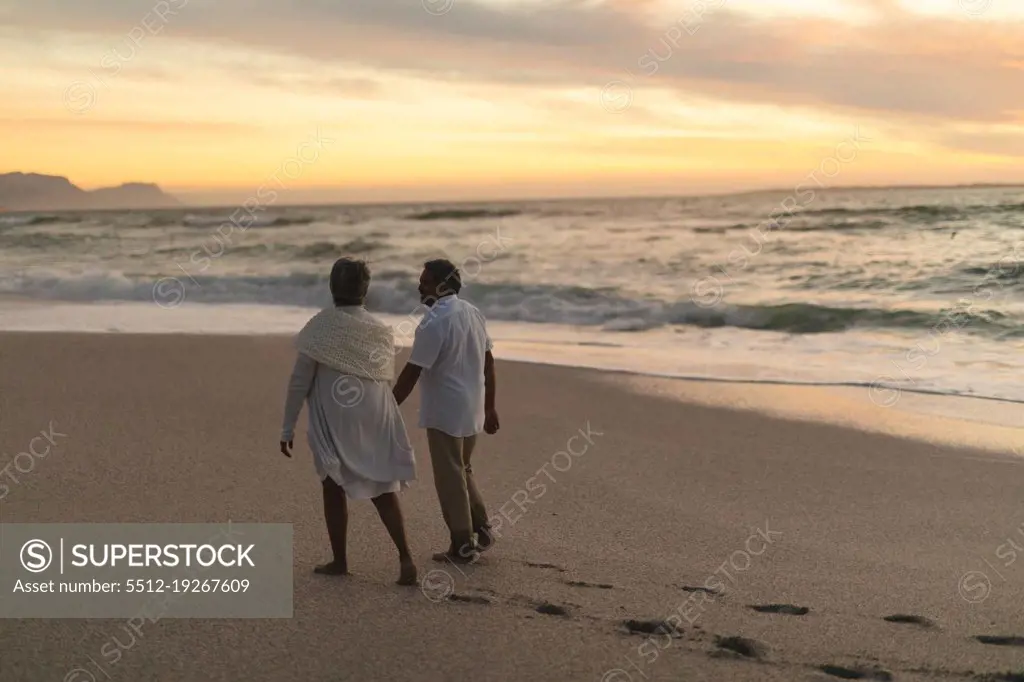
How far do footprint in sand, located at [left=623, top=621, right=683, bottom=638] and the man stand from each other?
1.09 m

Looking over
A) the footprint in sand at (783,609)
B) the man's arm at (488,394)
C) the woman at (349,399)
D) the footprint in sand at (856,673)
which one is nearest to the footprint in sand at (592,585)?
the footprint in sand at (783,609)

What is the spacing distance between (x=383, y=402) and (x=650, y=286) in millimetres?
A: 19132

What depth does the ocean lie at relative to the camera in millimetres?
13969

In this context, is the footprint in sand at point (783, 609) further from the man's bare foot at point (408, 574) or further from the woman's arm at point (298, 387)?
the woman's arm at point (298, 387)

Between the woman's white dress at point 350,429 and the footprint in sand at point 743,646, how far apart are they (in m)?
1.55

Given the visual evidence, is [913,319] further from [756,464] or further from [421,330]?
[421,330]

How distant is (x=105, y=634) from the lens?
13.8 feet

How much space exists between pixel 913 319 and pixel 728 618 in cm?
1529

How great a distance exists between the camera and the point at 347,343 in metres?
4.69

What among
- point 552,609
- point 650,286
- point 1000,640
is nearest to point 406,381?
point 552,609

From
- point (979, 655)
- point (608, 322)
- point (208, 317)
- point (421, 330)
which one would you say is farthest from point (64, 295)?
point (979, 655)

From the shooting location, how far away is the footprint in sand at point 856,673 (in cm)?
398

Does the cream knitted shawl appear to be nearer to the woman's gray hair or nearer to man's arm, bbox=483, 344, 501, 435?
the woman's gray hair

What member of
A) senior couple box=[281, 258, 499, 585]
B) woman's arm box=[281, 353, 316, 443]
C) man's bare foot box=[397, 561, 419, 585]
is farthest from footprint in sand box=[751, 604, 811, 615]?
woman's arm box=[281, 353, 316, 443]
